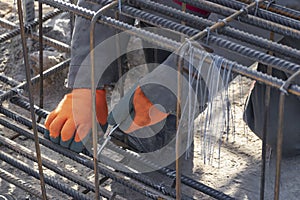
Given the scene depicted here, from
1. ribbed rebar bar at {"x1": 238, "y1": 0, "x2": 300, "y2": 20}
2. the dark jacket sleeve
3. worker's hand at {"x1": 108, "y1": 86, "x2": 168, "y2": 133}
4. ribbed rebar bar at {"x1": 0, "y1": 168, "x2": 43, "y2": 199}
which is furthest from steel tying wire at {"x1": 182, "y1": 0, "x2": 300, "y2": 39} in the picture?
ribbed rebar bar at {"x1": 0, "y1": 168, "x2": 43, "y2": 199}

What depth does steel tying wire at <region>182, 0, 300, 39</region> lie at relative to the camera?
4.87ft

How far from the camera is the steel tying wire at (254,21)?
1.48 meters

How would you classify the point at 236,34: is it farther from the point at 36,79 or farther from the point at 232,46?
the point at 36,79

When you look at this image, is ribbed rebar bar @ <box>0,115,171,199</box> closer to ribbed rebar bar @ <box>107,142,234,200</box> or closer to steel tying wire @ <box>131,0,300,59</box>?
ribbed rebar bar @ <box>107,142,234,200</box>

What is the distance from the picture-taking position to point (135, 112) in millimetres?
1819

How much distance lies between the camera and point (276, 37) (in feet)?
6.51

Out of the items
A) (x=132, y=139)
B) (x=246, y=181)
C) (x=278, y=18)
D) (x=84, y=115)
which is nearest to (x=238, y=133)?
(x=246, y=181)

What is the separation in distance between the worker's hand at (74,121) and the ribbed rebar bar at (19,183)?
0.15 metres

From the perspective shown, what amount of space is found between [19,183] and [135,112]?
0.40 metres

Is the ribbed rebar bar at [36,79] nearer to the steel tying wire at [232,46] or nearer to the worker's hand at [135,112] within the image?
the worker's hand at [135,112]

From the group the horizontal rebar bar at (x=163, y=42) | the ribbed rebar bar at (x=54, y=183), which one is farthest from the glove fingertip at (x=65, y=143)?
the horizontal rebar bar at (x=163, y=42)

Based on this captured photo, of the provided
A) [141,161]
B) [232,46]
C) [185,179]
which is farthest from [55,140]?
[232,46]

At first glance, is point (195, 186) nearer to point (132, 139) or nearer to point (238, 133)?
point (132, 139)

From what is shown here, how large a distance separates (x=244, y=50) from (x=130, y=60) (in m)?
1.36
